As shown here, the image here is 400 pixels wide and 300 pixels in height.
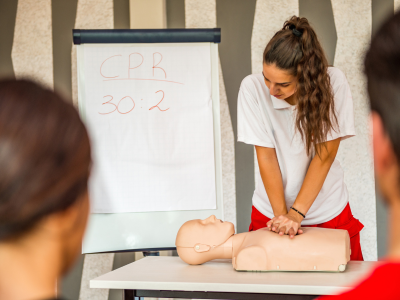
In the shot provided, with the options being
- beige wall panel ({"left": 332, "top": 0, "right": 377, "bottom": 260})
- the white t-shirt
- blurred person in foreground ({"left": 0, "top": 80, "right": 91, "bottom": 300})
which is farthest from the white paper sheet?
blurred person in foreground ({"left": 0, "top": 80, "right": 91, "bottom": 300})

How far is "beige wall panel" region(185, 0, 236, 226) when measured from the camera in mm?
2484

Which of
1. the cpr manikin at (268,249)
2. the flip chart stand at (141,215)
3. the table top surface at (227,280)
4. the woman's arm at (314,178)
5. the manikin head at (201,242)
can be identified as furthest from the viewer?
the flip chart stand at (141,215)

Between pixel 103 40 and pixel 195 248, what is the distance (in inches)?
46.4

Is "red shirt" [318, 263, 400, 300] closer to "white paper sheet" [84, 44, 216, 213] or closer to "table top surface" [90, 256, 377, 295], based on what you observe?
"table top surface" [90, 256, 377, 295]

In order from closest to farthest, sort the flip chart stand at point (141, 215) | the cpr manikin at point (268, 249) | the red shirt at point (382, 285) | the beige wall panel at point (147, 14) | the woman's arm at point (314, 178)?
the red shirt at point (382, 285)
the cpr manikin at point (268, 249)
the woman's arm at point (314, 178)
the flip chart stand at point (141, 215)
the beige wall panel at point (147, 14)

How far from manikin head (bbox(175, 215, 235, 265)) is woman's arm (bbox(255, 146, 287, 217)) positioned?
0.28m

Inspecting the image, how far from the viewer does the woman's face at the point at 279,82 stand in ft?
4.86

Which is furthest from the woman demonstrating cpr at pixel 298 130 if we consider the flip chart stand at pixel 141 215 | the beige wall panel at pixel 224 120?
the beige wall panel at pixel 224 120

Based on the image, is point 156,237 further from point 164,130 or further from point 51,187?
point 51,187

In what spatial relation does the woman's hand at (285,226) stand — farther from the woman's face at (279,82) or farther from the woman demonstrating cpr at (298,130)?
the woman's face at (279,82)

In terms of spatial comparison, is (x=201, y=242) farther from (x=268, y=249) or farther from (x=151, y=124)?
(x=151, y=124)

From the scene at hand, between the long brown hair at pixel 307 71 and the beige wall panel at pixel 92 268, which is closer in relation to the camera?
the long brown hair at pixel 307 71

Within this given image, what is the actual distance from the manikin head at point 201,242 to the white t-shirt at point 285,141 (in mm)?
369

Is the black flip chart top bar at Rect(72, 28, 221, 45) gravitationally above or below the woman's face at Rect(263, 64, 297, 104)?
above
